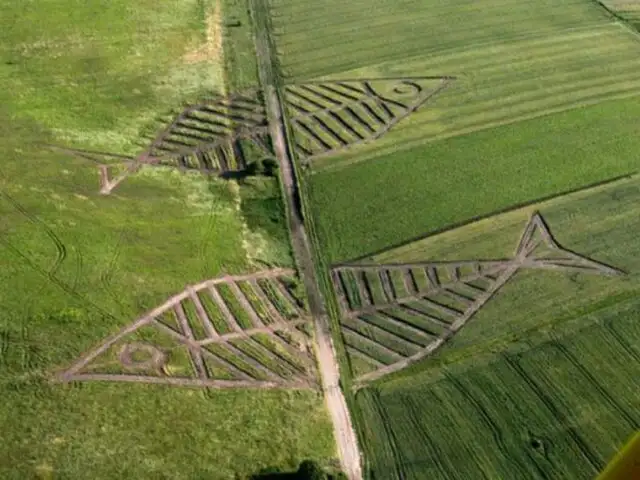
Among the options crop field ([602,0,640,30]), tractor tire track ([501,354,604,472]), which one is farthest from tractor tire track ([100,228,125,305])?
crop field ([602,0,640,30])

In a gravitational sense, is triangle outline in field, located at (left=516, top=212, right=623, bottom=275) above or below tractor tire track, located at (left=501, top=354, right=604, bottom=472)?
above

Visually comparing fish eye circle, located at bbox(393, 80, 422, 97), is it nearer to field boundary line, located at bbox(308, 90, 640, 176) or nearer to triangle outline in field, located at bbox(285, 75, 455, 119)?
triangle outline in field, located at bbox(285, 75, 455, 119)

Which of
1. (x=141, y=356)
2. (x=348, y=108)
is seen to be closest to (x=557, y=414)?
(x=141, y=356)

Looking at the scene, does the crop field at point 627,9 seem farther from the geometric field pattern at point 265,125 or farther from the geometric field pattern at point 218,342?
the geometric field pattern at point 218,342

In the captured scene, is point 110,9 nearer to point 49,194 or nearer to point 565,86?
point 49,194

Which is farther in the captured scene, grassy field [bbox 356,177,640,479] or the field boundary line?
the field boundary line

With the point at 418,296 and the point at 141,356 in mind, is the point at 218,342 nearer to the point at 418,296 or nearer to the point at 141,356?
the point at 141,356

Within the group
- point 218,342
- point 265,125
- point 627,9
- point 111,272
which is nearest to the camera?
point 218,342
